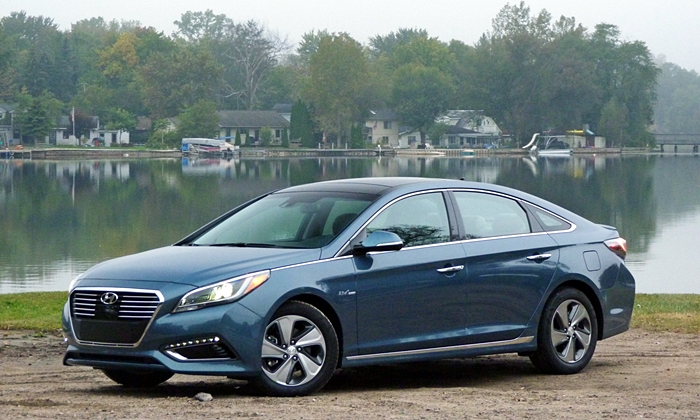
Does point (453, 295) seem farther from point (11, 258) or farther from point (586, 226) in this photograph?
point (11, 258)

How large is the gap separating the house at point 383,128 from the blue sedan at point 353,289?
15681 centimetres

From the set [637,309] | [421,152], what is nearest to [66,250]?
[637,309]

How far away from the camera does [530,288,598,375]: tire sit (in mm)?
9828

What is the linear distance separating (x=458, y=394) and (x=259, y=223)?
2.10m

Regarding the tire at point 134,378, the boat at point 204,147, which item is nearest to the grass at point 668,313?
the tire at point 134,378

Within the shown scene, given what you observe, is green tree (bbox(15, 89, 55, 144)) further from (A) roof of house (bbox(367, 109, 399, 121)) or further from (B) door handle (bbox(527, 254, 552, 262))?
(B) door handle (bbox(527, 254, 552, 262))

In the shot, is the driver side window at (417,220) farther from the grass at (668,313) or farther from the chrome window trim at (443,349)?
the grass at (668,313)

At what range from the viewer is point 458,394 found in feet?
27.3

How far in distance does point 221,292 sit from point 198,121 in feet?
458

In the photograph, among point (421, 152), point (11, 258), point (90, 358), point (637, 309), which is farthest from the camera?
point (421, 152)

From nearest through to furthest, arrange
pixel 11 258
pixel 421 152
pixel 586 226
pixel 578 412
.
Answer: pixel 578 412 < pixel 586 226 < pixel 11 258 < pixel 421 152

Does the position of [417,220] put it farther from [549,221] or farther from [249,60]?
[249,60]

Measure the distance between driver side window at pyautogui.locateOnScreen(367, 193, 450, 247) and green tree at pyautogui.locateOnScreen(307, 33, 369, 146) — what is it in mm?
142127

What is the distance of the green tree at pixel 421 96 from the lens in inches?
6442
